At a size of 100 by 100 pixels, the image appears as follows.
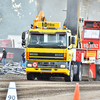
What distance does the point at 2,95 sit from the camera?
→ 30.1 ft

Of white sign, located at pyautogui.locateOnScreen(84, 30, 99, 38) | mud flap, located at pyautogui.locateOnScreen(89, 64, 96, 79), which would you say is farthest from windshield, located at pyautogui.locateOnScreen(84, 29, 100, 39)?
mud flap, located at pyautogui.locateOnScreen(89, 64, 96, 79)

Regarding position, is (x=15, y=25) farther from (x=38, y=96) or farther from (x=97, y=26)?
(x=38, y=96)

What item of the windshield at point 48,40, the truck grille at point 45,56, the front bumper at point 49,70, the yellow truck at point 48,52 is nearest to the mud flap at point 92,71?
the yellow truck at point 48,52

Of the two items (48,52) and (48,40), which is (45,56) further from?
(48,40)

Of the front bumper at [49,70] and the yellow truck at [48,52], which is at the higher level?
the yellow truck at [48,52]

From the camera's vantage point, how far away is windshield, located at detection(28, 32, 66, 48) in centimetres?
1308

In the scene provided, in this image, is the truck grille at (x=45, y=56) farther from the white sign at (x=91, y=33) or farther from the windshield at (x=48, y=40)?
the white sign at (x=91, y=33)

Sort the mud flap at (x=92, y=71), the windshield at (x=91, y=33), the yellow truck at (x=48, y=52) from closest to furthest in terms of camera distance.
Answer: the yellow truck at (x=48, y=52)
the mud flap at (x=92, y=71)
the windshield at (x=91, y=33)

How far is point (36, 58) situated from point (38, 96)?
4190 millimetres

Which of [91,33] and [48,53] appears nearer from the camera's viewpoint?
[48,53]

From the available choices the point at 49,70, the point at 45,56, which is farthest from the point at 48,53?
the point at 49,70

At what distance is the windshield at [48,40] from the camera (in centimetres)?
1308

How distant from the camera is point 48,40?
13.2m

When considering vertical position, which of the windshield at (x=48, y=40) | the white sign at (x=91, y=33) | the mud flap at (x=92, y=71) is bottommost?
the mud flap at (x=92, y=71)
